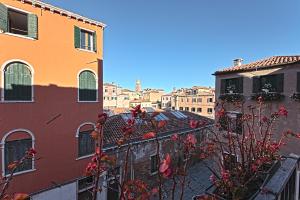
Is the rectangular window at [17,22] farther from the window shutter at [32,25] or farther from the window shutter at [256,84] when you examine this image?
the window shutter at [256,84]

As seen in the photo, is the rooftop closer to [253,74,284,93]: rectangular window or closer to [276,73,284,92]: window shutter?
[253,74,284,93]: rectangular window

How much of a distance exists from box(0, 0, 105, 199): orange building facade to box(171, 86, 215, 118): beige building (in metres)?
37.6

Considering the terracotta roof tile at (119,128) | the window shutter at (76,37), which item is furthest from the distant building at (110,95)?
the window shutter at (76,37)

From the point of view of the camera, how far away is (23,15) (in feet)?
33.7

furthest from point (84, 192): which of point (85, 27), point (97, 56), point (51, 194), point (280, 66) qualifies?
point (280, 66)

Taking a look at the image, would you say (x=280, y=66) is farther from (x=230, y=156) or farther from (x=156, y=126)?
(x=156, y=126)

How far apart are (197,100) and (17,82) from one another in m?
45.3

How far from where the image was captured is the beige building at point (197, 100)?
48531 mm

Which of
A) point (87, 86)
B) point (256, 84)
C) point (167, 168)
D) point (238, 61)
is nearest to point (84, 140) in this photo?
point (87, 86)

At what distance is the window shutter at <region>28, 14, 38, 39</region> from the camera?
1020 centimetres

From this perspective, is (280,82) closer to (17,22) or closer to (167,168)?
(167,168)

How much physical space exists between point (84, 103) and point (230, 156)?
10.8 m

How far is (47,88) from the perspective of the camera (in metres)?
11.0

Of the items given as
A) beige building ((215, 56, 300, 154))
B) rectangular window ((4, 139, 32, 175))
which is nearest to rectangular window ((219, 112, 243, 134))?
beige building ((215, 56, 300, 154))
